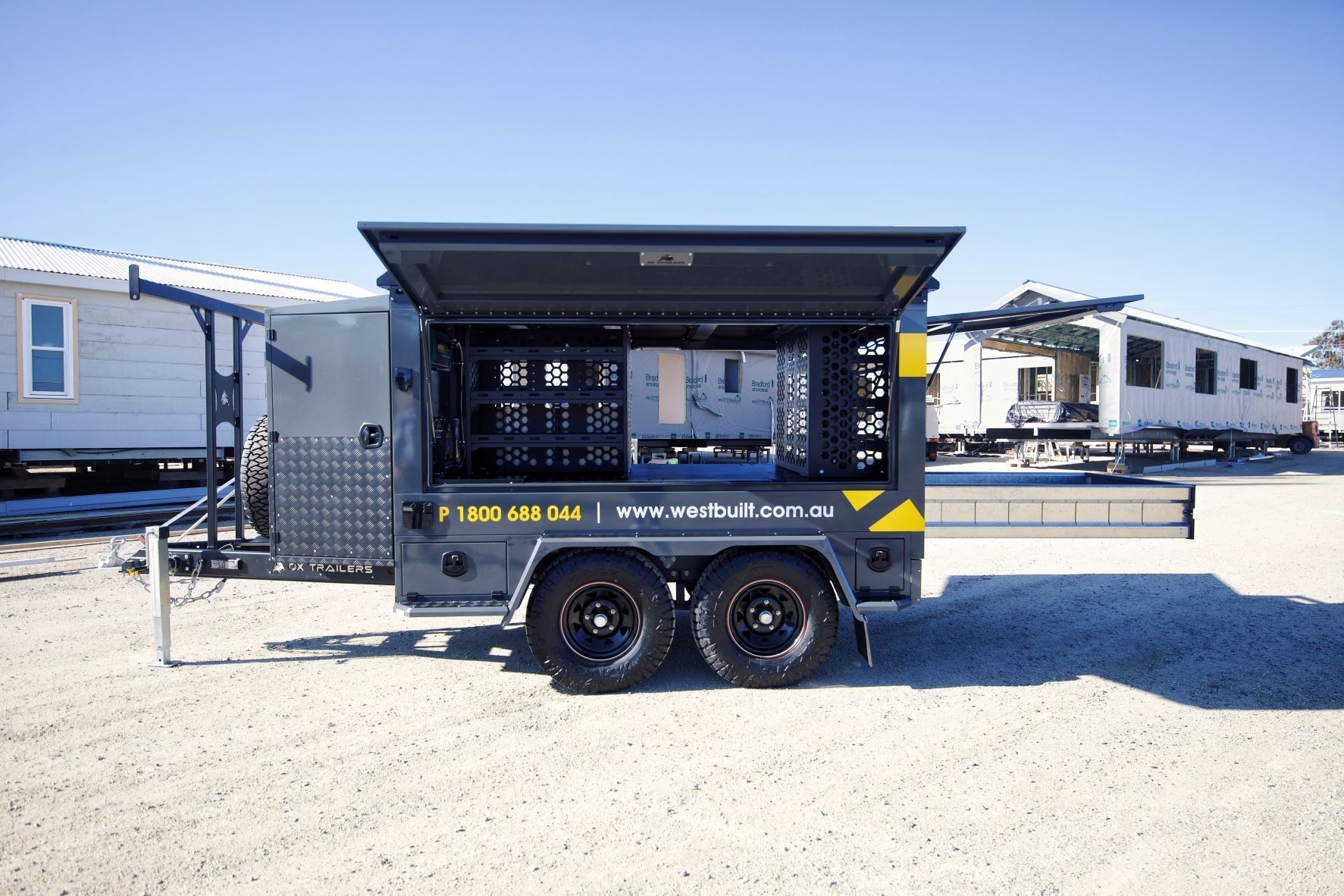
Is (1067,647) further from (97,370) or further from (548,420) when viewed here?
(97,370)

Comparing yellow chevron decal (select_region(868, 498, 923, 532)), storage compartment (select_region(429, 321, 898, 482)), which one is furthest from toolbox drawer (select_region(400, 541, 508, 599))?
yellow chevron decal (select_region(868, 498, 923, 532))

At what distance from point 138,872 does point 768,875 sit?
92.1 inches

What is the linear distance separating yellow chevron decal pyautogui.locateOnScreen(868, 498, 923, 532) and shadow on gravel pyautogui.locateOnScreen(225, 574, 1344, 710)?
1007 millimetres

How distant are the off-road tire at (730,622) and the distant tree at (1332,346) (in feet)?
284

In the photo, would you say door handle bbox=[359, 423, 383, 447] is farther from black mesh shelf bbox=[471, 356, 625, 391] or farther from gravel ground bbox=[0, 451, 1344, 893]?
gravel ground bbox=[0, 451, 1344, 893]

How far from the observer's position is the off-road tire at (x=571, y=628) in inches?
176

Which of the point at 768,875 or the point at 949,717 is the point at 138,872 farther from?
the point at 949,717

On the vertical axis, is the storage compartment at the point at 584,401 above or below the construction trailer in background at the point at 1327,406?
below

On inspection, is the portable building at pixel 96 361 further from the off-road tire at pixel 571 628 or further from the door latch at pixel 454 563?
the off-road tire at pixel 571 628

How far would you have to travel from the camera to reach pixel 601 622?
179 inches

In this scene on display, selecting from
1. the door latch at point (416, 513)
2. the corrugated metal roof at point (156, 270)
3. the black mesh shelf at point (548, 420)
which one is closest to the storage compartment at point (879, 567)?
the black mesh shelf at point (548, 420)

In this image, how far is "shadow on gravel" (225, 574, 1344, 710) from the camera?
4.70 m

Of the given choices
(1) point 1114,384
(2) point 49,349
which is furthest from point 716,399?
(2) point 49,349

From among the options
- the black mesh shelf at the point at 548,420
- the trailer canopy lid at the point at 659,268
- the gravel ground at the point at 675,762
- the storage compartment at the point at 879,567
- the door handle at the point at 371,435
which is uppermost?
the trailer canopy lid at the point at 659,268
